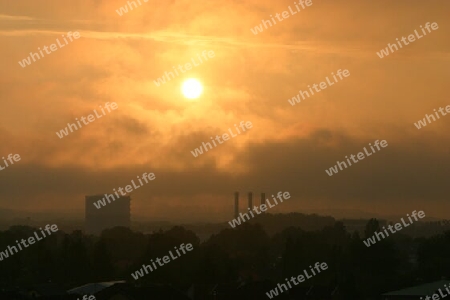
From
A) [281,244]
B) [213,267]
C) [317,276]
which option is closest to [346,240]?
[281,244]

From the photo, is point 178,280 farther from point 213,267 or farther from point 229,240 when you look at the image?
point 229,240

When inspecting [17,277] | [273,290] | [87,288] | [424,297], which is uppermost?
[17,277]

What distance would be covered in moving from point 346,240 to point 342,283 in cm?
6517

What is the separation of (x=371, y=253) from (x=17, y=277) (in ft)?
110

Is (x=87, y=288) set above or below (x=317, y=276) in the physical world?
above

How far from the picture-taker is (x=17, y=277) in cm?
8569

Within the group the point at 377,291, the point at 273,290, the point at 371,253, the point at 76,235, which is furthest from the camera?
the point at 76,235

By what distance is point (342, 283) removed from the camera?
231 feet

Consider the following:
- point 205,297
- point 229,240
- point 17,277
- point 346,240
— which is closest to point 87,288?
point 205,297

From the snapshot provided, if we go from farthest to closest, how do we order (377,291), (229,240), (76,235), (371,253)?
1. (229,240)
2. (76,235)
3. (371,253)
4. (377,291)

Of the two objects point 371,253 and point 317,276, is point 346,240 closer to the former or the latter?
point 371,253

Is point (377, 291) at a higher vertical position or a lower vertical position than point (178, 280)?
lower

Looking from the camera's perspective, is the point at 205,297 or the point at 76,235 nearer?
the point at 205,297

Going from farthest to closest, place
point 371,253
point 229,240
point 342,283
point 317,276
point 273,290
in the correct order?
point 229,240 → point 371,253 → point 317,276 → point 342,283 → point 273,290
